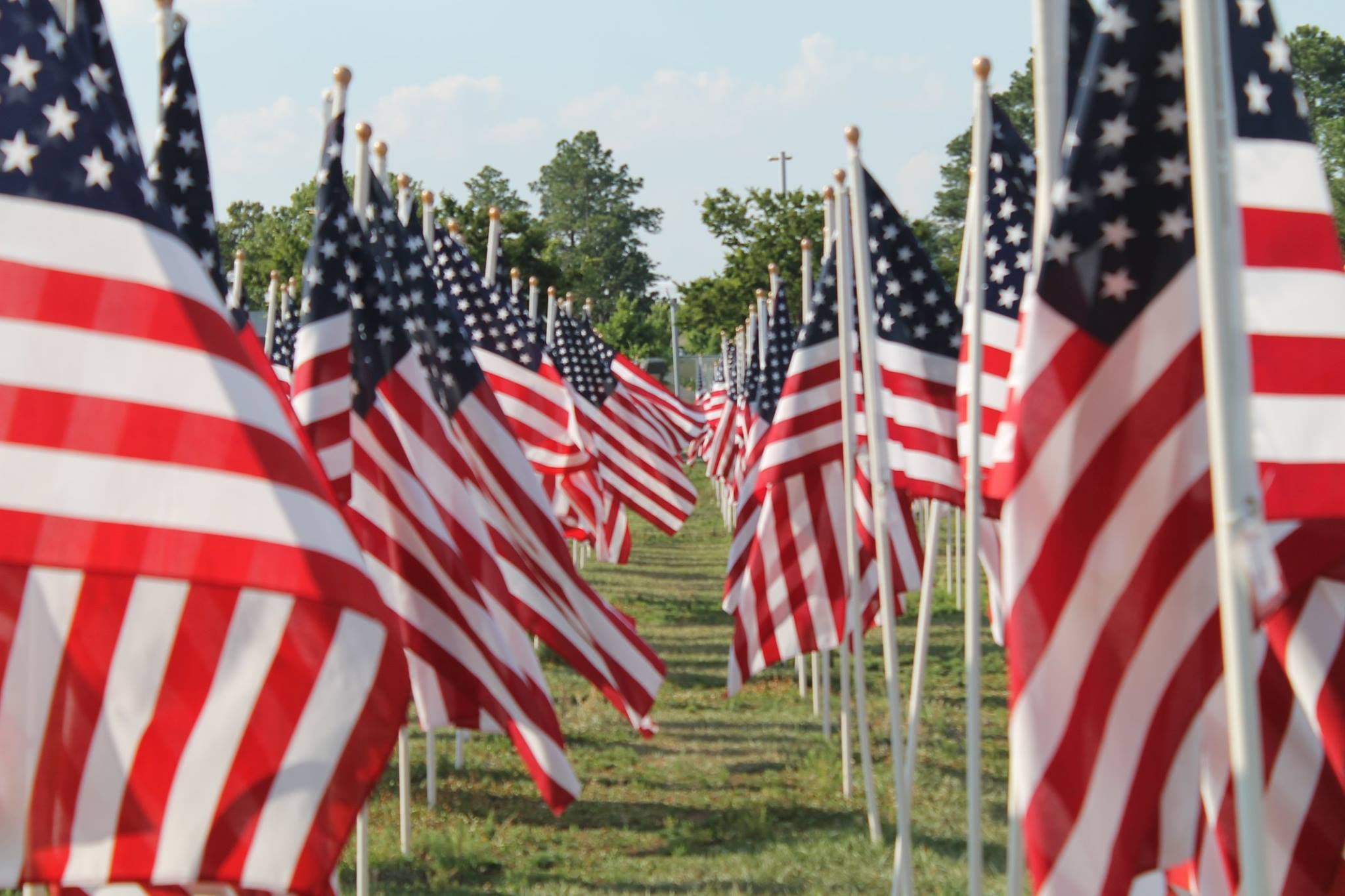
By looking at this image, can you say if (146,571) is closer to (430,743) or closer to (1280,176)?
(1280,176)

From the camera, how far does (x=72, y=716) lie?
11.8ft

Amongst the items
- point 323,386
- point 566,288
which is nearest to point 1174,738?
point 323,386

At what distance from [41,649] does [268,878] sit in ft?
2.40

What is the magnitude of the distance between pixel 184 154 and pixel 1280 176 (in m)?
3.54

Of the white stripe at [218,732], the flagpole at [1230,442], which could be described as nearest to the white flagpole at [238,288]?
the white stripe at [218,732]

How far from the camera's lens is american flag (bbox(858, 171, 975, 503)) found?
23.9ft

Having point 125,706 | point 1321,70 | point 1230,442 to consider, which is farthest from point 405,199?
point 1321,70

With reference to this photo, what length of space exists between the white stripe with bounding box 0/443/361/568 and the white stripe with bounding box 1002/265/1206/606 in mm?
1581

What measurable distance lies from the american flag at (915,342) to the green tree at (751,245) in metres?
32.8

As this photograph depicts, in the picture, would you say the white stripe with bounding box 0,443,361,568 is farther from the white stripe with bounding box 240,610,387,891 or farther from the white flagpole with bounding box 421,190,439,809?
the white flagpole with bounding box 421,190,439,809

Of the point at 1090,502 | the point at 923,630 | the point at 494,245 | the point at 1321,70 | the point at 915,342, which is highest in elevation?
the point at 1321,70

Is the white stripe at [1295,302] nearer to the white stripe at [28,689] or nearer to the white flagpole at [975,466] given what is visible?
the white flagpole at [975,466]

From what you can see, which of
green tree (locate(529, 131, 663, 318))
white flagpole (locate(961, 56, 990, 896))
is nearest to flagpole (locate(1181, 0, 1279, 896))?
white flagpole (locate(961, 56, 990, 896))

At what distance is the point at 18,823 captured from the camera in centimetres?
359
